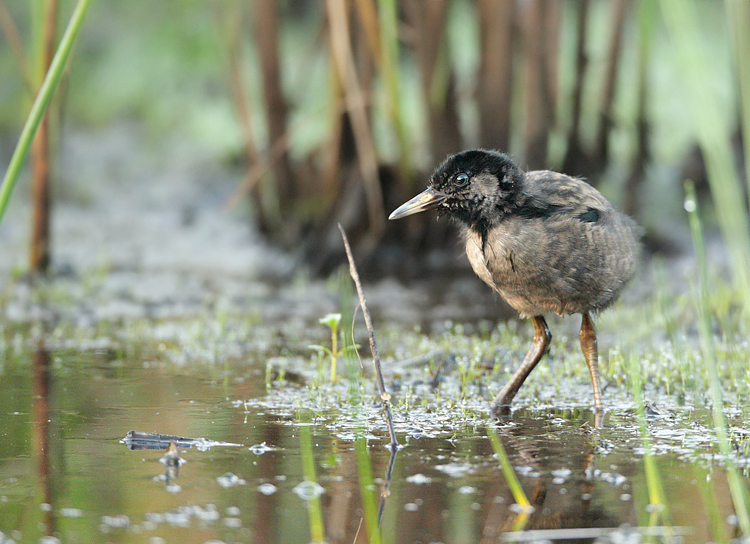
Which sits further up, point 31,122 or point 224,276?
point 31,122

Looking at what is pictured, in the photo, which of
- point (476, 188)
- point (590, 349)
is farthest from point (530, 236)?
point (590, 349)

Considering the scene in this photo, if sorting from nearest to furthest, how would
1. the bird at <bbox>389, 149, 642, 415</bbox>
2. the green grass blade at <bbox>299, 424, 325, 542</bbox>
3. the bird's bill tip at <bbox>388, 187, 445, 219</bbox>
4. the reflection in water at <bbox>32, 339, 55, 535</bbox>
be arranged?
the green grass blade at <bbox>299, 424, 325, 542</bbox> < the reflection in water at <bbox>32, 339, 55, 535</bbox> < the bird at <bbox>389, 149, 642, 415</bbox> < the bird's bill tip at <bbox>388, 187, 445, 219</bbox>

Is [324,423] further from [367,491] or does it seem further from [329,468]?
[367,491]

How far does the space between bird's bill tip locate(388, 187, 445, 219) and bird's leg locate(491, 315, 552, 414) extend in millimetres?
730

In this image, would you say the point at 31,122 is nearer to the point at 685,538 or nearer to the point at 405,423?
the point at 405,423

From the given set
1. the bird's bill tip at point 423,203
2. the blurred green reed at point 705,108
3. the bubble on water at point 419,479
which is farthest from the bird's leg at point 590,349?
the blurred green reed at point 705,108

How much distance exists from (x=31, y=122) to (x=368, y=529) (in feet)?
5.03

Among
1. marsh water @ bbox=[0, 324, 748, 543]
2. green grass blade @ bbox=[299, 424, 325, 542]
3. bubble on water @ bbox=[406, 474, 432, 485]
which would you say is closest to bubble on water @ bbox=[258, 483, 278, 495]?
marsh water @ bbox=[0, 324, 748, 543]

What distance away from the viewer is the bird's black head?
14.2 ft

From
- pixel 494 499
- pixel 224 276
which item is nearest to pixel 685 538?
pixel 494 499

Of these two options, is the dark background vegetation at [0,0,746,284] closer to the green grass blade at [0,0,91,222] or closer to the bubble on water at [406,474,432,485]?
the green grass blade at [0,0,91,222]

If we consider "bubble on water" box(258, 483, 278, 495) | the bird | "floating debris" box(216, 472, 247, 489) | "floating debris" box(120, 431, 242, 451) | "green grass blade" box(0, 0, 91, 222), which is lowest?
"bubble on water" box(258, 483, 278, 495)

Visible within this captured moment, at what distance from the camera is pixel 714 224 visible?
31.5 ft

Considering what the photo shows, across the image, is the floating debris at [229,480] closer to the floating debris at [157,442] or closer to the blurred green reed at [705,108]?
the floating debris at [157,442]
